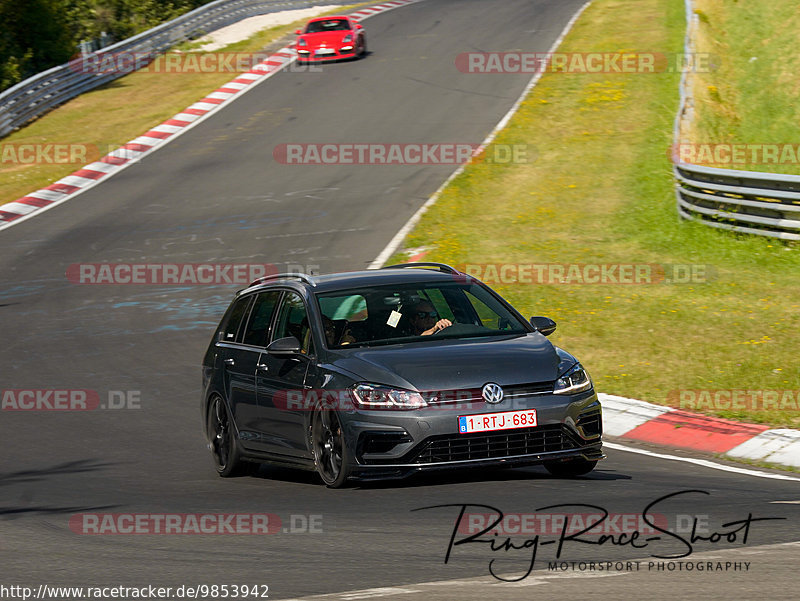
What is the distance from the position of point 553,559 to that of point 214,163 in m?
24.5

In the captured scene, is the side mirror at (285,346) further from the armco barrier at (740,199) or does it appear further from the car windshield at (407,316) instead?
the armco barrier at (740,199)

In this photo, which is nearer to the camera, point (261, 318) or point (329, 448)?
point (329, 448)

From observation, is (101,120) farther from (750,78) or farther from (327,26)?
(750,78)

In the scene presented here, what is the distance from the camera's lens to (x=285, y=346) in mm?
9609

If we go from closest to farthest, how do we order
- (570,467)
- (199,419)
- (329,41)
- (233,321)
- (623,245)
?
(570,467) < (233,321) < (199,419) < (623,245) < (329,41)

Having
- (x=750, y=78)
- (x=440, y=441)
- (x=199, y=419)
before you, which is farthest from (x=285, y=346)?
(x=750, y=78)

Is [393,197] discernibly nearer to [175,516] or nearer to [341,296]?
[341,296]

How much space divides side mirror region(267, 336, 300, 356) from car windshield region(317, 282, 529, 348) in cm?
25

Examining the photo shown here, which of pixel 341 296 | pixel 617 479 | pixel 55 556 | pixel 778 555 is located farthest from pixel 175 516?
pixel 778 555

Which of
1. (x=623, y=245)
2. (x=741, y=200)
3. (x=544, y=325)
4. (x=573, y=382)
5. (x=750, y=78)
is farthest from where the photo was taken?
(x=750, y=78)

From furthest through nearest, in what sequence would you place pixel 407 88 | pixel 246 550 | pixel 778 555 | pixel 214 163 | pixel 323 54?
pixel 323 54
pixel 407 88
pixel 214 163
pixel 246 550
pixel 778 555

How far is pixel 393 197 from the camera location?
85.2ft

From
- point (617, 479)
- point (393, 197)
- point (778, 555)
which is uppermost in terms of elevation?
point (778, 555)

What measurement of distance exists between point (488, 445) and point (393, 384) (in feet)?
2.49
